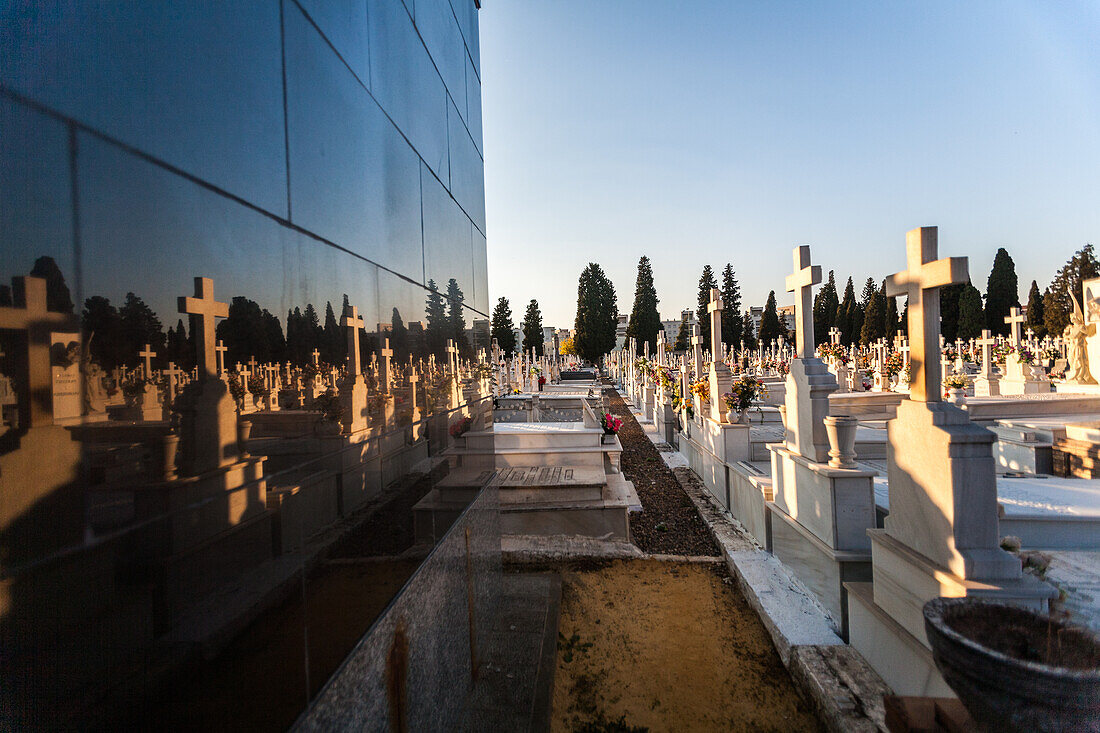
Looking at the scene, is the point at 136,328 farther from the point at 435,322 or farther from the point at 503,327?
the point at 503,327

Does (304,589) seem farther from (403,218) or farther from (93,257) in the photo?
(403,218)

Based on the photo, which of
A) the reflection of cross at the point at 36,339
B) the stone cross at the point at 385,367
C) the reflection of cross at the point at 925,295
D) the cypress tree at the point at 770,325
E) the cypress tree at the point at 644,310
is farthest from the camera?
the cypress tree at the point at 770,325

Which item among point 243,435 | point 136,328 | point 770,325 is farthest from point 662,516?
point 770,325

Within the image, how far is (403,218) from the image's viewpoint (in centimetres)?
285

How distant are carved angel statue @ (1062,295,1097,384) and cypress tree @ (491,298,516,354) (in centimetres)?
4611

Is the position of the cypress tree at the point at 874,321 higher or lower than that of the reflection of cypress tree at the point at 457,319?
higher

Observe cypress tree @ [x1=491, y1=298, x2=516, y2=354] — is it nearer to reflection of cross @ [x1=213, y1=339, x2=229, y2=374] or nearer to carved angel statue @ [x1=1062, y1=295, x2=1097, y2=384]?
carved angel statue @ [x1=1062, y1=295, x2=1097, y2=384]

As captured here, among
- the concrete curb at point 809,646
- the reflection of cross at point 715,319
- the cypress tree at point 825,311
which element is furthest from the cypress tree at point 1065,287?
the concrete curb at point 809,646

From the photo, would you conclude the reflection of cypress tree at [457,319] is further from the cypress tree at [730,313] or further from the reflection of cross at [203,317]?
the cypress tree at [730,313]

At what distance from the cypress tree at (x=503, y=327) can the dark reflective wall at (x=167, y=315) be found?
2128 inches

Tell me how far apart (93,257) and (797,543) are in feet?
17.1

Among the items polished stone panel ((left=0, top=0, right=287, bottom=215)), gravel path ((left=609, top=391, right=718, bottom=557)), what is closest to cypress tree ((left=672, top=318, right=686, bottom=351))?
gravel path ((left=609, top=391, right=718, bottom=557))

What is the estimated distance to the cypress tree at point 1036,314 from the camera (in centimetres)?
4128

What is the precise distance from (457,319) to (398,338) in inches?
61.0
